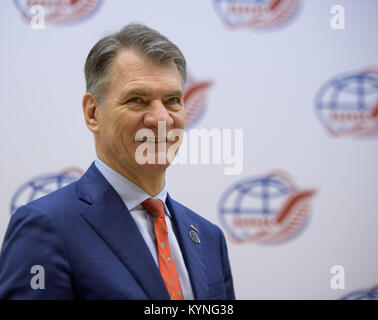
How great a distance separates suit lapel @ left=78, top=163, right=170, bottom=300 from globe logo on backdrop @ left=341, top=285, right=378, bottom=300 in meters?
1.43

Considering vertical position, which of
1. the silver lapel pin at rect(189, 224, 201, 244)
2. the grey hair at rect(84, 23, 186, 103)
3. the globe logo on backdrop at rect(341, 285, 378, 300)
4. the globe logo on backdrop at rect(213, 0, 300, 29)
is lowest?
the globe logo on backdrop at rect(341, 285, 378, 300)

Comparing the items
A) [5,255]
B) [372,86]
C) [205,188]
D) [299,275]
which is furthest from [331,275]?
[5,255]

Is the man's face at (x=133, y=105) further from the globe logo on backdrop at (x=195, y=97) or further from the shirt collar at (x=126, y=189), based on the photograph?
the globe logo on backdrop at (x=195, y=97)

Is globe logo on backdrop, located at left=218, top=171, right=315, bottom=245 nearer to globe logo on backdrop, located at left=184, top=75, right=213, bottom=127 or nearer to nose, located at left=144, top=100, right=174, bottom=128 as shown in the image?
globe logo on backdrop, located at left=184, top=75, right=213, bottom=127

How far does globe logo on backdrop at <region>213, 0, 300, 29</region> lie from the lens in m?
1.97

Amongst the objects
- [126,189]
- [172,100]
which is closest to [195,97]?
[172,100]

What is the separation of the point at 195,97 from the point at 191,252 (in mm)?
1054

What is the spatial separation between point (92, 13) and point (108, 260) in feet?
4.64

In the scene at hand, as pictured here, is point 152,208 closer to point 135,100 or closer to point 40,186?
point 135,100

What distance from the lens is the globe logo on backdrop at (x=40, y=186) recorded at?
1.79 metres

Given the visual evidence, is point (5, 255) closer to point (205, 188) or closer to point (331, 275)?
point (205, 188)

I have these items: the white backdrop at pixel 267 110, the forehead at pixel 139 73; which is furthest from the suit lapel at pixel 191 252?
the white backdrop at pixel 267 110

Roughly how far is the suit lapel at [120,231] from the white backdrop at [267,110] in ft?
2.94

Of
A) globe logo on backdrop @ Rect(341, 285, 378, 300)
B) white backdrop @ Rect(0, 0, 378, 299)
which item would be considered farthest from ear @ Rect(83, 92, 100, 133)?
globe logo on backdrop @ Rect(341, 285, 378, 300)
